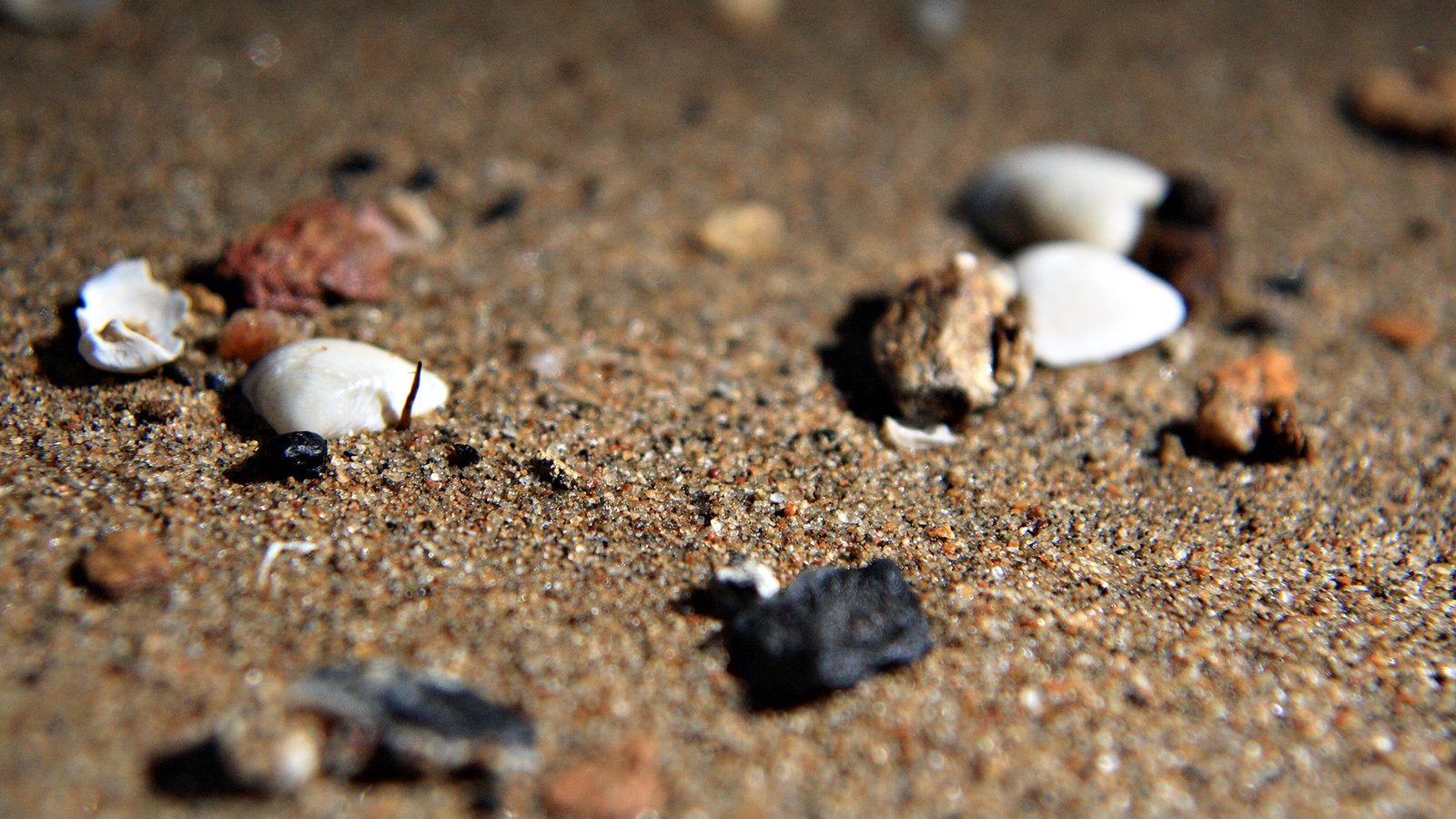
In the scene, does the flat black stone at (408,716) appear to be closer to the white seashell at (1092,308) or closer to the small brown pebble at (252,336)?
the small brown pebble at (252,336)

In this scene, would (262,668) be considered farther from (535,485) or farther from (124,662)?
(535,485)

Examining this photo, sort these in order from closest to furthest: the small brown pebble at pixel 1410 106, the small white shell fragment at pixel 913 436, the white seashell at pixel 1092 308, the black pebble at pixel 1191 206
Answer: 1. the small white shell fragment at pixel 913 436
2. the white seashell at pixel 1092 308
3. the black pebble at pixel 1191 206
4. the small brown pebble at pixel 1410 106

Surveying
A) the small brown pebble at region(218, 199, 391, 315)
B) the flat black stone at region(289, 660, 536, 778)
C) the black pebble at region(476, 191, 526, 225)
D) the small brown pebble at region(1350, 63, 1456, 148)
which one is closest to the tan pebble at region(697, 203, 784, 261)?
the black pebble at region(476, 191, 526, 225)

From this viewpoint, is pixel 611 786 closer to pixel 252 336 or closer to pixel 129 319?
pixel 252 336

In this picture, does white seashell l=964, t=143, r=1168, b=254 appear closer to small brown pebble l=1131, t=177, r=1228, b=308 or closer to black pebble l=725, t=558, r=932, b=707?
small brown pebble l=1131, t=177, r=1228, b=308

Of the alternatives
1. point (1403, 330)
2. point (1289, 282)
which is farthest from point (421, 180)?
point (1403, 330)

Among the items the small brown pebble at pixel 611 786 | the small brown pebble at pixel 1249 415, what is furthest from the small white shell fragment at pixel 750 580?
the small brown pebble at pixel 1249 415
